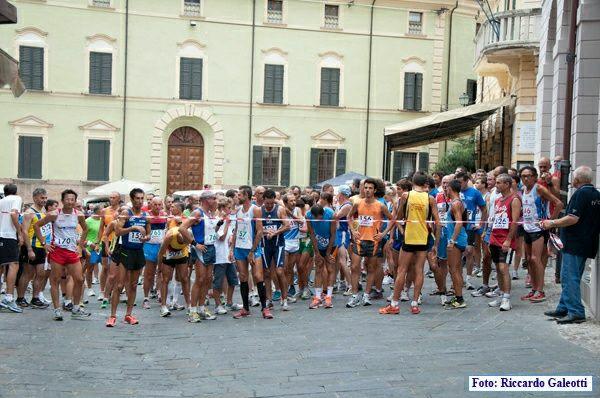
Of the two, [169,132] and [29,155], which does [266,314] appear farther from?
[169,132]

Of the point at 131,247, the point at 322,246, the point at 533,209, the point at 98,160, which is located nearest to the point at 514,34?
the point at 533,209

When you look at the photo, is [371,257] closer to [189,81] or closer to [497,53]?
[497,53]

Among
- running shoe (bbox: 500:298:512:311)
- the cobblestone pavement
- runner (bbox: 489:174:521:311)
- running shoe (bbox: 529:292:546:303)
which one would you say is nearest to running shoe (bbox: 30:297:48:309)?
the cobblestone pavement

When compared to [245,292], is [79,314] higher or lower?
lower

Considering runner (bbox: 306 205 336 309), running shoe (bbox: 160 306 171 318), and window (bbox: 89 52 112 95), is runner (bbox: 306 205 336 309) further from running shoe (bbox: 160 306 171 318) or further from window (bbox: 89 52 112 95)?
window (bbox: 89 52 112 95)

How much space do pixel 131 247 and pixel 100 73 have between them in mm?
26733

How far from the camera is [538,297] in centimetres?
1212

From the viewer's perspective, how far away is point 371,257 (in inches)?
Answer: 507

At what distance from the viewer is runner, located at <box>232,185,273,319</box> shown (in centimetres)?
1226

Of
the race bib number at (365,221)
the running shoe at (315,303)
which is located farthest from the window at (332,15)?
the running shoe at (315,303)

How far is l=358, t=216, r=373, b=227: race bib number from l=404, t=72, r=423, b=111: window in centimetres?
2821

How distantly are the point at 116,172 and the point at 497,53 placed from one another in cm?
1971

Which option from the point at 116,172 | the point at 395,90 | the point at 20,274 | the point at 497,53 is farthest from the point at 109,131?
the point at 20,274

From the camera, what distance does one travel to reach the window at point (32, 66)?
3597cm
